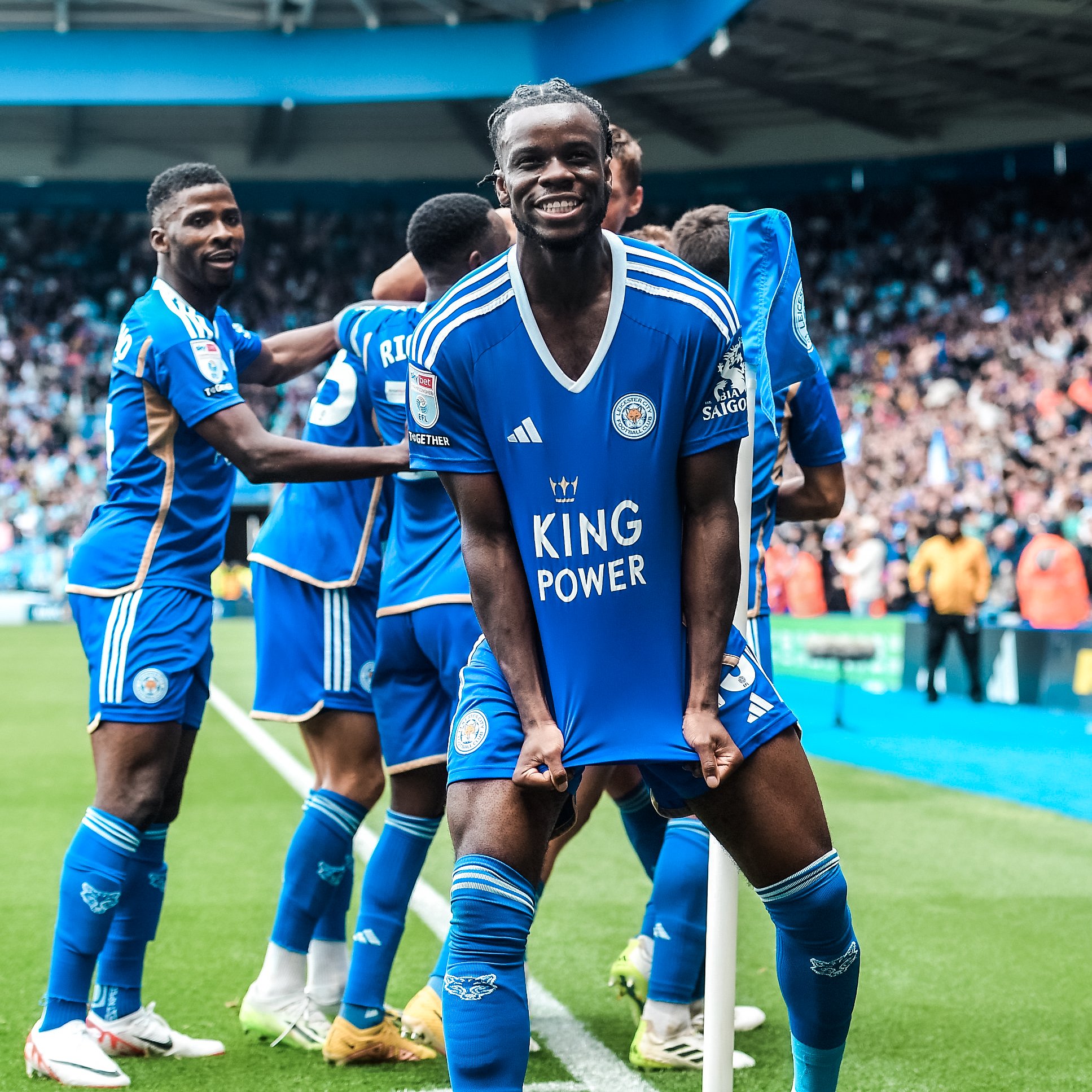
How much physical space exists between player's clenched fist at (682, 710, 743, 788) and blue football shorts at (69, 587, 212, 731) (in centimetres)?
174

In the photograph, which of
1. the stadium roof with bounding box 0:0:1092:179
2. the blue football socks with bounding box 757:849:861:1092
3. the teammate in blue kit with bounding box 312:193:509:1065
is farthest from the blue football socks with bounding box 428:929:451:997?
the stadium roof with bounding box 0:0:1092:179

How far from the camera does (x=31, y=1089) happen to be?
12.0 ft

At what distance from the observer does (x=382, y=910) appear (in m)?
3.97

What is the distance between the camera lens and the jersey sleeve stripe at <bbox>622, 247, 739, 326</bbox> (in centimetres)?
272

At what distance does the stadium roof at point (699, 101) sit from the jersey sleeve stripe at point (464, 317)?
19.2 m

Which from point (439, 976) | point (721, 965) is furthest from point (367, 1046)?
point (721, 965)

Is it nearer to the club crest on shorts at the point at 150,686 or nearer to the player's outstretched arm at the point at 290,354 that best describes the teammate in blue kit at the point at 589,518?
the club crest on shorts at the point at 150,686

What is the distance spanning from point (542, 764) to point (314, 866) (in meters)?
1.74

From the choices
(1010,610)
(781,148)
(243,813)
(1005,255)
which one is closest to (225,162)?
(781,148)

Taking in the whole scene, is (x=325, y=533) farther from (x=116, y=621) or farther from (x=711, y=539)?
(x=711, y=539)

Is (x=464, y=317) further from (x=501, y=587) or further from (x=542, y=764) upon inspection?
(x=542, y=764)


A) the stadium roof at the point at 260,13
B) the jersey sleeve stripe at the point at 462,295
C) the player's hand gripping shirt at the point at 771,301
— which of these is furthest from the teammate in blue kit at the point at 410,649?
the stadium roof at the point at 260,13

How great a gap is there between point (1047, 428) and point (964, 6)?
6386 mm

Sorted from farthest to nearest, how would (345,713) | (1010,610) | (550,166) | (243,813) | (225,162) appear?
(225,162), (1010,610), (243,813), (345,713), (550,166)
